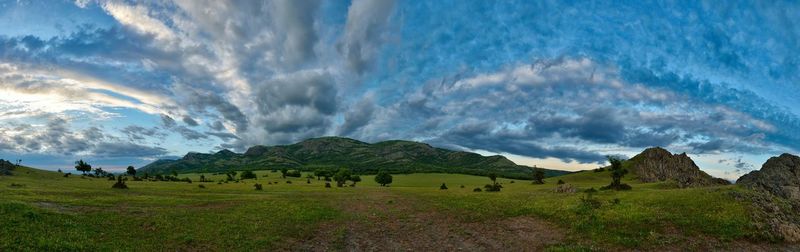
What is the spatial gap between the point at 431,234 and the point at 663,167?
116350 millimetres

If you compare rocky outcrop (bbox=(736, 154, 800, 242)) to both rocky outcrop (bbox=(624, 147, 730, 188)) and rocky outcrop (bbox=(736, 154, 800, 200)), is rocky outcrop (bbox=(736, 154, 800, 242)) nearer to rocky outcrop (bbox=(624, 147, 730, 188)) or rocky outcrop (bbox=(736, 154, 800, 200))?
rocky outcrop (bbox=(736, 154, 800, 200))

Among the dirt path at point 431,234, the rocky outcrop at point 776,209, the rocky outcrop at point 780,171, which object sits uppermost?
the rocky outcrop at point 780,171

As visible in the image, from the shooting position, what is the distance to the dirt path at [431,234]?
95.3 feet

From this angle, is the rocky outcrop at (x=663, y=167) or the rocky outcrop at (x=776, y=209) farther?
the rocky outcrop at (x=663, y=167)

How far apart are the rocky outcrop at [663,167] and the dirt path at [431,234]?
9324cm

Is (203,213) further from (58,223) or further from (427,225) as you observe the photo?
(427,225)

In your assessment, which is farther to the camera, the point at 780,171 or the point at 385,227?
the point at 780,171

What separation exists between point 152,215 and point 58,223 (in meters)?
7.58

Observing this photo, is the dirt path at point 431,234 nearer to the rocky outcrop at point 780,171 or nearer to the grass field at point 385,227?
the grass field at point 385,227

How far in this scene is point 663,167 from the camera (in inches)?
4796

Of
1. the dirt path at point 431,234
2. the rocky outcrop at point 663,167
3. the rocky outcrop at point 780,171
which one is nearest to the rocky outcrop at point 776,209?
the dirt path at point 431,234

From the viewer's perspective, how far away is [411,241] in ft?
102

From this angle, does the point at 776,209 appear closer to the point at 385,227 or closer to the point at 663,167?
the point at 385,227

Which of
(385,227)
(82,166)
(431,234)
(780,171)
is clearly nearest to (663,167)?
(780,171)
